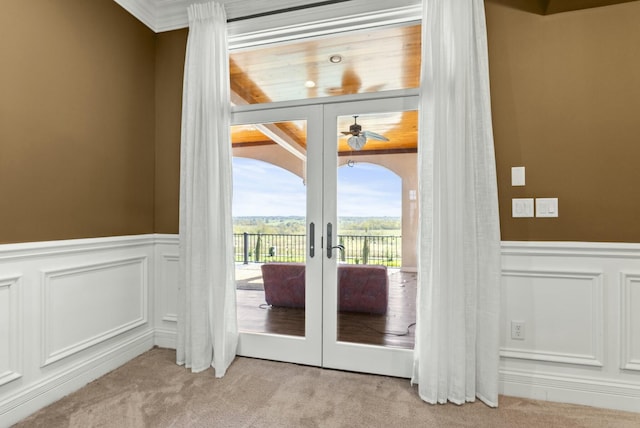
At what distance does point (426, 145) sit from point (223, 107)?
5.22ft

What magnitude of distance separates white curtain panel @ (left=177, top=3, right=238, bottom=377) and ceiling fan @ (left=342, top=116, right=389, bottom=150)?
3.21ft

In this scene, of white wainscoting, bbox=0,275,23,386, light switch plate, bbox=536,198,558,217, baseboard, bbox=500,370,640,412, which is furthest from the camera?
light switch plate, bbox=536,198,558,217

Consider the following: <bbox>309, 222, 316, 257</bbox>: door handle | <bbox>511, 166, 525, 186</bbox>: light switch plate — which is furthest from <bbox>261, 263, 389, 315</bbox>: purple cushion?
<bbox>511, 166, 525, 186</bbox>: light switch plate

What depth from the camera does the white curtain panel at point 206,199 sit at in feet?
8.61

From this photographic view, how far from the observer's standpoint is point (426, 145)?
2273 millimetres

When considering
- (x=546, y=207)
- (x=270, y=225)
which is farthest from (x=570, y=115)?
(x=270, y=225)

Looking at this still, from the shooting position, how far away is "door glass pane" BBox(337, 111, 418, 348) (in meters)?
2.49

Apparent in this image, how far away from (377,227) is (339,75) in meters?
1.25

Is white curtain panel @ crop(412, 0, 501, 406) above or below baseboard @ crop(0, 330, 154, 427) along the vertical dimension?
above

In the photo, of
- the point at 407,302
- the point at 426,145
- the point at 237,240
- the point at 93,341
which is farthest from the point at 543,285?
the point at 93,341

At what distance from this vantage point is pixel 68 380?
7.38 feet

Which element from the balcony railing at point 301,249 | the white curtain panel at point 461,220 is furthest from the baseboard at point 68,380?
the white curtain panel at point 461,220

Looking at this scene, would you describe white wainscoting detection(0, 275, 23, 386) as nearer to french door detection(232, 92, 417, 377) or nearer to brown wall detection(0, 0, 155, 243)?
brown wall detection(0, 0, 155, 243)

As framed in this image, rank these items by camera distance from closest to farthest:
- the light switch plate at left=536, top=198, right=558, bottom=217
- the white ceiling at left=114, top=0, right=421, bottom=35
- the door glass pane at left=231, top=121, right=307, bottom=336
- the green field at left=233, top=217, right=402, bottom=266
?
the light switch plate at left=536, top=198, right=558, bottom=217, the white ceiling at left=114, top=0, right=421, bottom=35, the green field at left=233, top=217, right=402, bottom=266, the door glass pane at left=231, top=121, right=307, bottom=336
